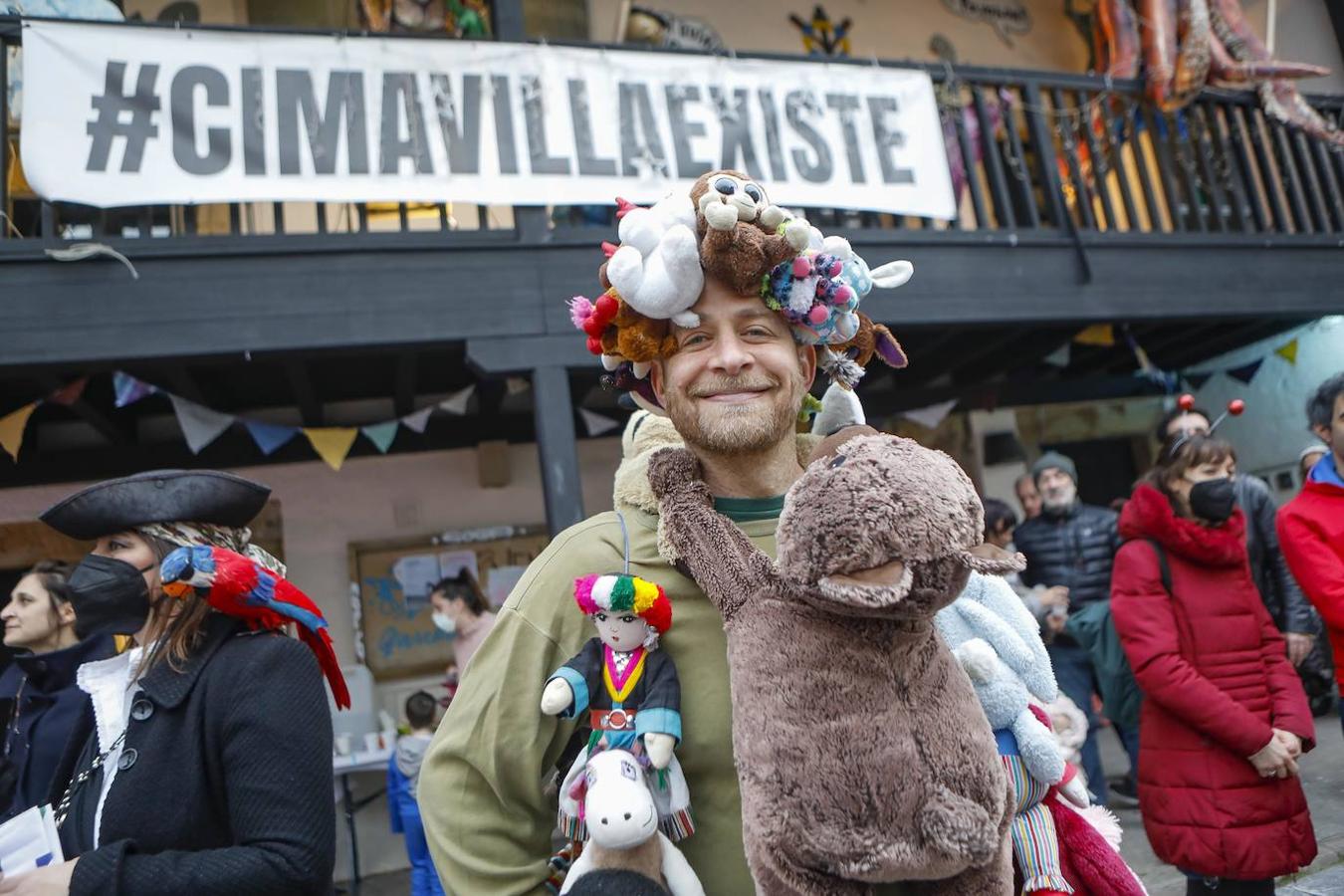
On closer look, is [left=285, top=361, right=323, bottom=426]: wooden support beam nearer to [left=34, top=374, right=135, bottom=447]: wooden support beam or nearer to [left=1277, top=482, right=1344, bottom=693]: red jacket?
[left=34, top=374, right=135, bottom=447]: wooden support beam

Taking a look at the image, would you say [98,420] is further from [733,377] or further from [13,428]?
[733,377]

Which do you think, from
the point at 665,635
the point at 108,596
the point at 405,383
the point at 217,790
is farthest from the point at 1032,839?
the point at 405,383

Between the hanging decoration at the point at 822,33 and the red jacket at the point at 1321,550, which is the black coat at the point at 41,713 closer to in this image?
the red jacket at the point at 1321,550

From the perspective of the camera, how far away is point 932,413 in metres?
7.39

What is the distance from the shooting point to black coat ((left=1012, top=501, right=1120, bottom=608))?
5.00 metres

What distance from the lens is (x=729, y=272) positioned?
5.16ft

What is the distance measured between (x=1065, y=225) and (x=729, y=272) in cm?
493

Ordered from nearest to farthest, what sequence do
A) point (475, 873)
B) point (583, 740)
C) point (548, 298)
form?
point (475, 873), point (583, 740), point (548, 298)

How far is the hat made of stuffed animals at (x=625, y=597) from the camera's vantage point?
136 cm

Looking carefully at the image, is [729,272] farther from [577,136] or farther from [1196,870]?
[577,136]

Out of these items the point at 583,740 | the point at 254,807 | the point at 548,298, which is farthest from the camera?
the point at 548,298

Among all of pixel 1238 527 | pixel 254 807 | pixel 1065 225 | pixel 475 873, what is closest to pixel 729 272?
pixel 475 873

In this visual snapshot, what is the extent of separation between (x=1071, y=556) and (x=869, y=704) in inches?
170

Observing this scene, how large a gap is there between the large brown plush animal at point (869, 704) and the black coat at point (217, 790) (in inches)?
34.5
